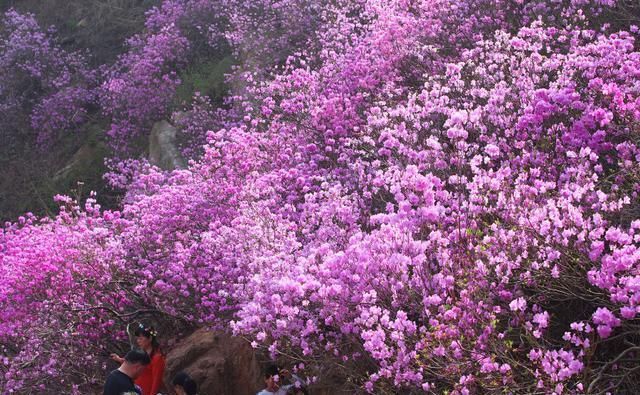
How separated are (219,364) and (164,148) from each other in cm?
1022

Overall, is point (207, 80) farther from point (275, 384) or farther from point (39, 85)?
point (275, 384)

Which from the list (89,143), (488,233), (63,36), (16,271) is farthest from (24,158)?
(488,233)

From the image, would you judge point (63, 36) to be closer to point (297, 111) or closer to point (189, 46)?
point (189, 46)

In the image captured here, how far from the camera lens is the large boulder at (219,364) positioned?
10336mm

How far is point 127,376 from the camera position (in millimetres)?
6555

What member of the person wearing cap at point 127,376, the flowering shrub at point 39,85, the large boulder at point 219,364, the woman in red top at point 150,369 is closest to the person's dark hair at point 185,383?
the woman in red top at point 150,369

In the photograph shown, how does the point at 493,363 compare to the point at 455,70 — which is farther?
the point at 455,70

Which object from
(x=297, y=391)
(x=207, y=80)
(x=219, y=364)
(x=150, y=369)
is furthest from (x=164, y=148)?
(x=297, y=391)

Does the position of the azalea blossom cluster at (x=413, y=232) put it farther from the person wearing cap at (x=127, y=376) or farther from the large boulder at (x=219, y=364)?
the person wearing cap at (x=127, y=376)

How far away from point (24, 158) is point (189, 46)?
690cm

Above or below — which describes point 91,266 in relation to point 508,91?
below

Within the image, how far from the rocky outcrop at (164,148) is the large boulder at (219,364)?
321 inches

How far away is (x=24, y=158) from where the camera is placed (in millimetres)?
24188

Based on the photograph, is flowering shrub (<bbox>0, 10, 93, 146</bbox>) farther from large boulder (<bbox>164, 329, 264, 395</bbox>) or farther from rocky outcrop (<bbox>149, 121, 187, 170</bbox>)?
large boulder (<bbox>164, 329, 264, 395</bbox>)
